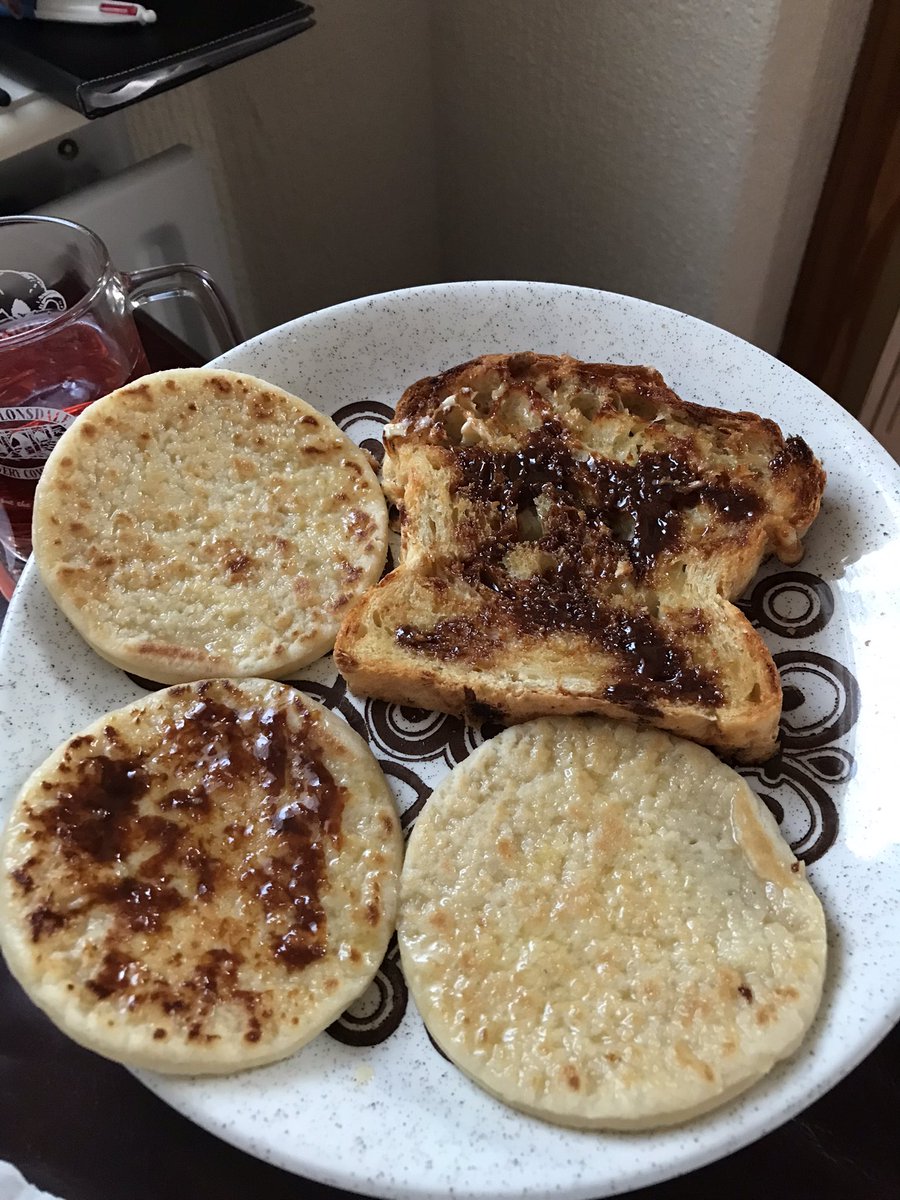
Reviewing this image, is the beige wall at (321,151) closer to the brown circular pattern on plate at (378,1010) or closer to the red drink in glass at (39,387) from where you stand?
the red drink in glass at (39,387)

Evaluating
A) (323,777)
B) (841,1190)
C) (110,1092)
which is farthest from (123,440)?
(841,1190)

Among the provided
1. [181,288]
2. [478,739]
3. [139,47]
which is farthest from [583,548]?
[139,47]

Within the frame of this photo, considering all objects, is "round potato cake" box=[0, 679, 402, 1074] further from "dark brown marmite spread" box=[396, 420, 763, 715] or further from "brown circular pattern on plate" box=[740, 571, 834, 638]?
"brown circular pattern on plate" box=[740, 571, 834, 638]

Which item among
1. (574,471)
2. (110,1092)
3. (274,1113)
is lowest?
(110,1092)

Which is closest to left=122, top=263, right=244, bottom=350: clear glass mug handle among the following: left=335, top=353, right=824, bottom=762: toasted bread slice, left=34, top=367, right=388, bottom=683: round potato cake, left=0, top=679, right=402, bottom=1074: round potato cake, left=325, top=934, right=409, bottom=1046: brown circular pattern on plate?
left=34, top=367, right=388, bottom=683: round potato cake

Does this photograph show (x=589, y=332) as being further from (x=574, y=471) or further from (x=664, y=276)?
(x=664, y=276)
